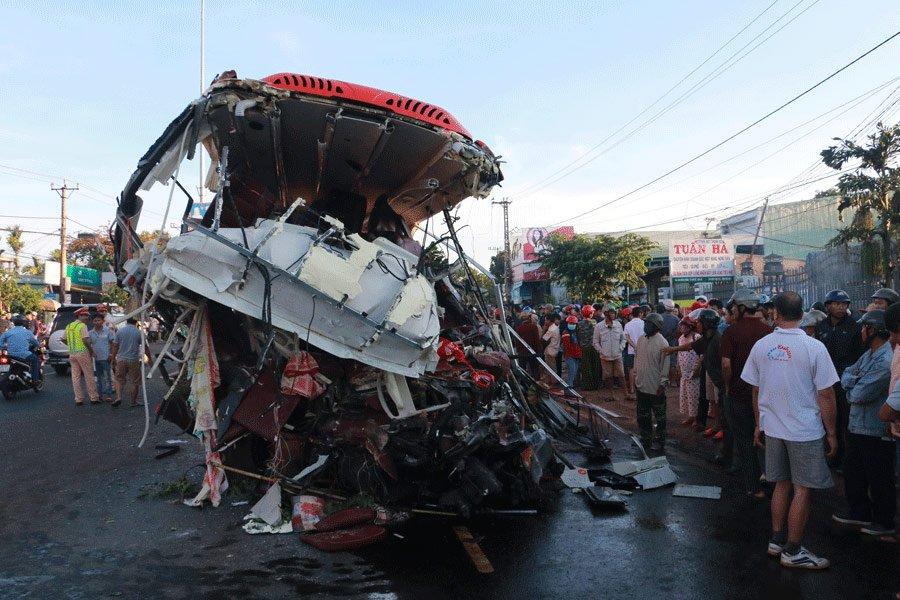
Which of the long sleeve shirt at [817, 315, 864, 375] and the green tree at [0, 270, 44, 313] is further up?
the green tree at [0, 270, 44, 313]

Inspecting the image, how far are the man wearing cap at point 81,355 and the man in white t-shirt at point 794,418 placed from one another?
11.1 meters

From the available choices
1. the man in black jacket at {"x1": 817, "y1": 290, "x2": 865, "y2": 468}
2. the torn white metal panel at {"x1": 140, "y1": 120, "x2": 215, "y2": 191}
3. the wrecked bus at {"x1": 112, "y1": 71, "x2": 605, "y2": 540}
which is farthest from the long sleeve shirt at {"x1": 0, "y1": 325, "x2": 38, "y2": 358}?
the man in black jacket at {"x1": 817, "y1": 290, "x2": 865, "y2": 468}

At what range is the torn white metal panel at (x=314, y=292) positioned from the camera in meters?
4.97

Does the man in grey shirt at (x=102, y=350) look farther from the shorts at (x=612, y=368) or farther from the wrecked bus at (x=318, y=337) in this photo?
the shorts at (x=612, y=368)

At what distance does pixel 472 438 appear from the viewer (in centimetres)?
471

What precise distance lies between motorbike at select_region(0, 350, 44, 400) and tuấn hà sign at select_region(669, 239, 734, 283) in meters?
20.2

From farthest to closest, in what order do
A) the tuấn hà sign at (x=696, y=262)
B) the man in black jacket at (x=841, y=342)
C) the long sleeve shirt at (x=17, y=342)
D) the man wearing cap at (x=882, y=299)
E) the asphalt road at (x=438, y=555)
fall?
the tuấn hà sign at (x=696, y=262)
the long sleeve shirt at (x=17, y=342)
the man in black jacket at (x=841, y=342)
the man wearing cap at (x=882, y=299)
the asphalt road at (x=438, y=555)

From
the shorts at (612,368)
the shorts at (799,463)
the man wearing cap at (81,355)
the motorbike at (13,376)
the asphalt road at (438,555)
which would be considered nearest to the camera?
the asphalt road at (438,555)

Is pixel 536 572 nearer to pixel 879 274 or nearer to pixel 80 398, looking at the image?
pixel 80 398

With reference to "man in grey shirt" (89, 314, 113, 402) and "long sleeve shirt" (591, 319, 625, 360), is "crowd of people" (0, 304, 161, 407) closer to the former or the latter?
"man in grey shirt" (89, 314, 113, 402)

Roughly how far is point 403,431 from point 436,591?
138 cm

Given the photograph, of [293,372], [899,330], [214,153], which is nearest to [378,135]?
[214,153]

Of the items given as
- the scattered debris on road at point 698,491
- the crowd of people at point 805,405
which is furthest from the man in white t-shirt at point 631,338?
the scattered debris on road at point 698,491

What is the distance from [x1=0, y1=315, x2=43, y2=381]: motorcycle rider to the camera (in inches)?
507
